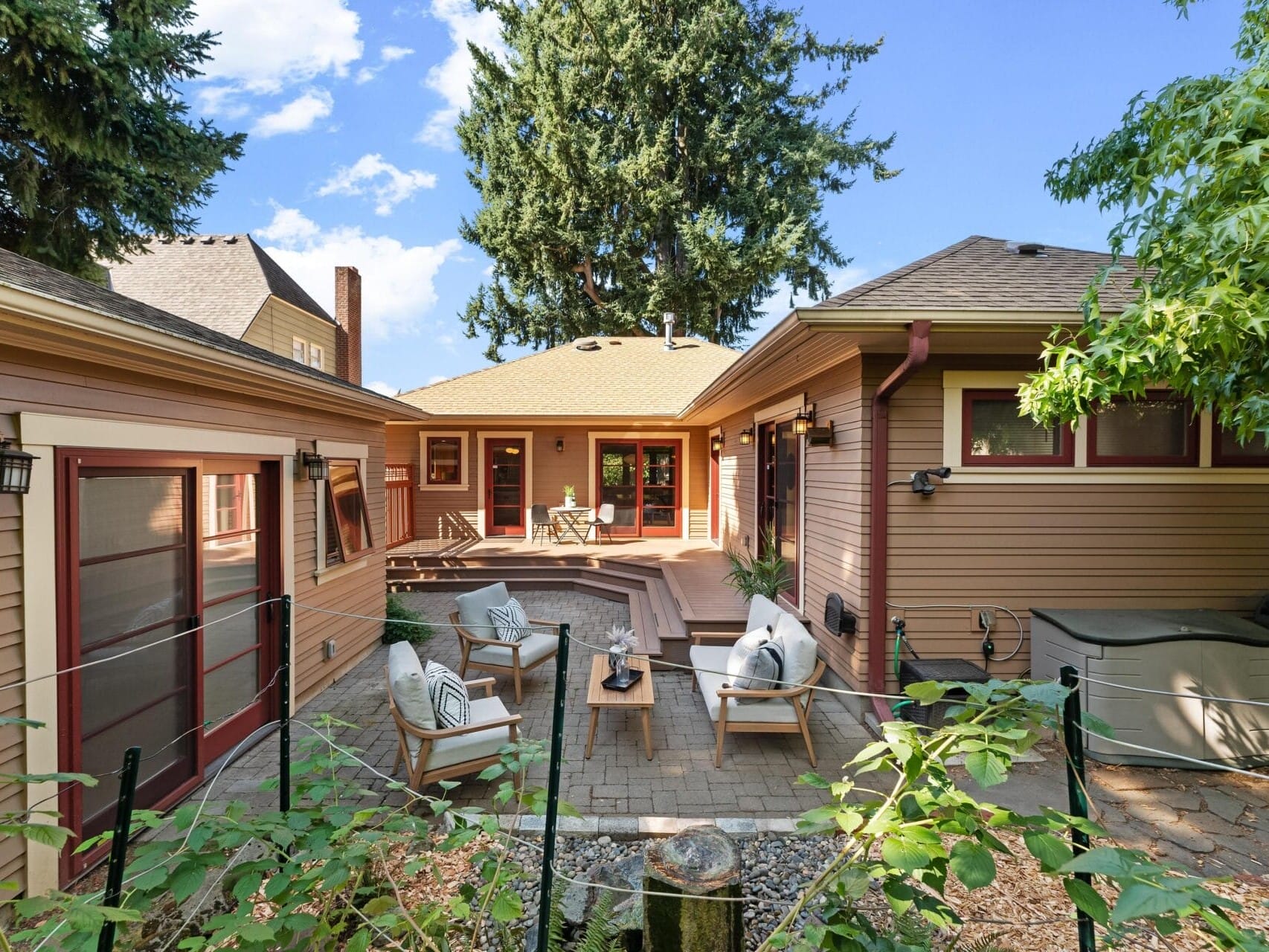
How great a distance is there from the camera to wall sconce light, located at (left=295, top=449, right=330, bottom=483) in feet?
17.2

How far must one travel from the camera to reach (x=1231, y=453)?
184 inches

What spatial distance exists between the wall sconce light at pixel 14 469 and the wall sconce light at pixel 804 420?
5.13 meters

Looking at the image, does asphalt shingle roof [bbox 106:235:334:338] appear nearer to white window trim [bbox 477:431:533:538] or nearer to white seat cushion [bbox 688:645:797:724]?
white window trim [bbox 477:431:533:538]

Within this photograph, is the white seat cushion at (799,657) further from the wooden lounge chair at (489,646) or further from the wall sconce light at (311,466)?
the wall sconce light at (311,466)

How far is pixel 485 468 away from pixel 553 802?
10363 millimetres

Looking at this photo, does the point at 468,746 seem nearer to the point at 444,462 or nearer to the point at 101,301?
the point at 101,301

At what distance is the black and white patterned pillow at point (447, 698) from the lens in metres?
3.69

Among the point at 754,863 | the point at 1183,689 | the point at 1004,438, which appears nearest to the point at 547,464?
the point at 1004,438

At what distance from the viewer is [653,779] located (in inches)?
153

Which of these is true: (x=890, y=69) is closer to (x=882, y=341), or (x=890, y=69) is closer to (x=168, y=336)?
(x=882, y=341)

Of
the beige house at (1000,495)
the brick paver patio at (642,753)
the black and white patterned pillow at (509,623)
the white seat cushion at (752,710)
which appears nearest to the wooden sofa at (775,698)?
the white seat cushion at (752,710)

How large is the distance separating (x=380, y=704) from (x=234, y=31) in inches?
303

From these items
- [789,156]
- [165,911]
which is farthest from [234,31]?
[789,156]

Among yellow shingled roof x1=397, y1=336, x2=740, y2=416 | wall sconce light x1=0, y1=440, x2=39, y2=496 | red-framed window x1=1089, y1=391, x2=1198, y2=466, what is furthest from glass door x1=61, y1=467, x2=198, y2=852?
yellow shingled roof x1=397, y1=336, x2=740, y2=416
